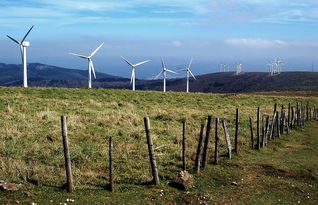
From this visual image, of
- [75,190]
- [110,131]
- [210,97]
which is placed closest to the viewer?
[75,190]

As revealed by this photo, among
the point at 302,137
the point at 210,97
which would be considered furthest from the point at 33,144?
the point at 210,97

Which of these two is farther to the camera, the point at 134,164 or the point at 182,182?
the point at 134,164

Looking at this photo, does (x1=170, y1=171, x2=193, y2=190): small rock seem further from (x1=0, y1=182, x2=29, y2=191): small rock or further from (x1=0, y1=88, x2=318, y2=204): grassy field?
(x1=0, y1=182, x2=29, y2=191): small rock

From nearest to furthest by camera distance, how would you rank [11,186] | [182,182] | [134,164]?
[11,186]
[182,182]
[134,164]

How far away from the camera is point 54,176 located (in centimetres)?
1302

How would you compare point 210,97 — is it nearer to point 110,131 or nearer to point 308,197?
point 110,131

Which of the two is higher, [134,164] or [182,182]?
[134,164]

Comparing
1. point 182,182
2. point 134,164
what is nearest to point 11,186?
point 134,164

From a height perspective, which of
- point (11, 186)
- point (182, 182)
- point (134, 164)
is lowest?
point (182, 182)

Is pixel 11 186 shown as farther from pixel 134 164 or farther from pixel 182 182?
pixel 182 182

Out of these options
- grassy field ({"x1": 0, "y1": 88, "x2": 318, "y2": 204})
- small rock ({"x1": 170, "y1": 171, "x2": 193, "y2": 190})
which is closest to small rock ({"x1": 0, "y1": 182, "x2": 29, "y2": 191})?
grassy field ({"x1": 0, "y1": 88, "x2": 318, "y2": 204})

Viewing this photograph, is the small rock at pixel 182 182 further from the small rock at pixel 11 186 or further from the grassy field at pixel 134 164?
the small rock at pixel 11 186

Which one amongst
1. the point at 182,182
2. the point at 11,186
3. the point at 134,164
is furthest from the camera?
the point at 134,164

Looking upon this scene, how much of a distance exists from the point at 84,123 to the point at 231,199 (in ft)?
42.6
